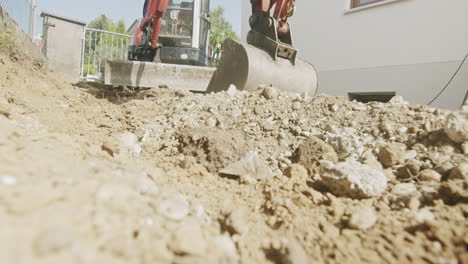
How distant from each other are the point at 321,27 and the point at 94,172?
599 cm

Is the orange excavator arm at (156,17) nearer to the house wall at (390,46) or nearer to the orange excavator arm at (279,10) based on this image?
the orange excavator arm at (279,10)

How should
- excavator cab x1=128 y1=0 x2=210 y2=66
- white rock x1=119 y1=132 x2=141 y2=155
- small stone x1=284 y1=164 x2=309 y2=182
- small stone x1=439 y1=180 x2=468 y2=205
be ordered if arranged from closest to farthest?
small stone x1=439 y1=180 x2=468 y2=205
small stone x1=284 y1=164 x2=309 y2=182
white rock x1=119 y1=132 x2=141 y2=155
excavator cab x1=128 y1=0 x2=210 y2=66

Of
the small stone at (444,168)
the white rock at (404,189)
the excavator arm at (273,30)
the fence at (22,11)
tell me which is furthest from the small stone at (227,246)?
the fence at (22,11)

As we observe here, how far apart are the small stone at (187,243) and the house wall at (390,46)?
190 inches

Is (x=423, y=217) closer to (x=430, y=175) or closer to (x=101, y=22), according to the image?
(x=430, y=175)

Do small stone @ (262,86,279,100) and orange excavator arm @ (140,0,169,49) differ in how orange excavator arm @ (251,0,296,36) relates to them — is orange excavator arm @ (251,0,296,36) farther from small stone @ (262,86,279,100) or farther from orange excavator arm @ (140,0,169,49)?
orange excavator arm @ (140,0,169,49)

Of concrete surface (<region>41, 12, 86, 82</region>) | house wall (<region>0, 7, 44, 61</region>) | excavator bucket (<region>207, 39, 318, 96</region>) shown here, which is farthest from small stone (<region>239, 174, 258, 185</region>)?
concrete surface (<region>41, 12, 86, 82</region>)

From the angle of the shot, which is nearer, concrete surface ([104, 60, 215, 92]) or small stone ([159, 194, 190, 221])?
small stone ([159, 194, 190, 221])

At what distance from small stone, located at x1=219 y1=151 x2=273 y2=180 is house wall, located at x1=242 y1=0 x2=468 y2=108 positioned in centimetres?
405

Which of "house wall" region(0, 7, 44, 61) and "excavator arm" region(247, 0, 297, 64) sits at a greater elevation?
"excavator arm" region(247, 0, 297, 64)

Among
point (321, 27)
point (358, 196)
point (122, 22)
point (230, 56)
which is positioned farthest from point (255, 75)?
point (122, 22)

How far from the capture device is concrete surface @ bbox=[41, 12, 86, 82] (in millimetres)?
6348

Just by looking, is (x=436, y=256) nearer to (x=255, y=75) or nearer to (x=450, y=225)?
(x=450, y=225)

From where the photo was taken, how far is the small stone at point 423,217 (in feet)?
3.37
